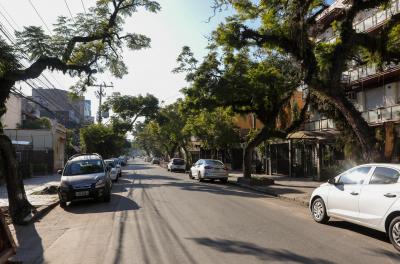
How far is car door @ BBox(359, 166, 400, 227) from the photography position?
352 inches

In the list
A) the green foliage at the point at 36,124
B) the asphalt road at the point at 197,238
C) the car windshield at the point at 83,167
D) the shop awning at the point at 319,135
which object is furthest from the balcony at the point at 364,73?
the green foliage at the point at 36,124

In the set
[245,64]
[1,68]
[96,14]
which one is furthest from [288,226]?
[245,64]

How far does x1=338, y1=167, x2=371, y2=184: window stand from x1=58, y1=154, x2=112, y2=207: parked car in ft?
29.7

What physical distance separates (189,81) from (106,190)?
12.1m

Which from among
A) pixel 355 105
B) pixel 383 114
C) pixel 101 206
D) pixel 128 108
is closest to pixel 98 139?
pixel 128 108

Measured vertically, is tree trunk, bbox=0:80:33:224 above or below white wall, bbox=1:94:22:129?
below

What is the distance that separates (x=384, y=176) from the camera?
944 cm

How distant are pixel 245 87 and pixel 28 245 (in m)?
17.7

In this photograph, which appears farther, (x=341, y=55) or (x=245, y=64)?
(x=245, y=64)

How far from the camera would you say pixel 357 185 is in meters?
10.2

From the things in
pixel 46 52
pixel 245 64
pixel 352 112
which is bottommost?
pixel 352 112

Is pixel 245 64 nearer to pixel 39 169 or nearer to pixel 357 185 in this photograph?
pixel 357 185

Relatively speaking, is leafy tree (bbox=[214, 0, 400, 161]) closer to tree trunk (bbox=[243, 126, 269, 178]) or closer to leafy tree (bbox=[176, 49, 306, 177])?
leafy tree (bbox=[176, 49, 306, 177])

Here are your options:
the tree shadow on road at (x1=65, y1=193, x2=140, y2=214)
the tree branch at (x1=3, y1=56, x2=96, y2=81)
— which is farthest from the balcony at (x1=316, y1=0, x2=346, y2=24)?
the tree branch at (x1=3, y1=56, x2=96, y2=81)
